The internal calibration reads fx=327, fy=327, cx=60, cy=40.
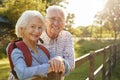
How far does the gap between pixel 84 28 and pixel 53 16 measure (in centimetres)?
10584

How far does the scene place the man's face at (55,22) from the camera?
2719mm

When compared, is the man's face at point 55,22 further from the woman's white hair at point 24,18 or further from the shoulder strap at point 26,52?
the shoulder strap at point 26,52

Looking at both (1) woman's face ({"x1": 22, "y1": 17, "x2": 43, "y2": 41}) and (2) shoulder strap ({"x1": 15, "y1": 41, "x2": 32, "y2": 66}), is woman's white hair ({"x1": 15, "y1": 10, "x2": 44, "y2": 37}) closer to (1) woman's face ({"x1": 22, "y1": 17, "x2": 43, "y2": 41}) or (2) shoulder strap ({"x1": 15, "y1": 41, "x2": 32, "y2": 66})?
(1) woman's face ({"x1": 22, "y1": 17, "x2": 43, "y2": 41})

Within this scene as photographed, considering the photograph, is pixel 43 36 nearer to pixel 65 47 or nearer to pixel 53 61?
pixel 65 47

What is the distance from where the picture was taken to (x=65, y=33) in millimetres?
2873

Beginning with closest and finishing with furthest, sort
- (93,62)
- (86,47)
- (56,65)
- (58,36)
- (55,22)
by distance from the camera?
(56,65), (55,22), (58,36), (93,62), (86,47)

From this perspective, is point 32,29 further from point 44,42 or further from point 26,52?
point 44,42

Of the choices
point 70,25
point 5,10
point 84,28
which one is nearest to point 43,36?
point 5,10

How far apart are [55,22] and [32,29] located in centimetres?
44

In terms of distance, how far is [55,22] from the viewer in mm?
2729

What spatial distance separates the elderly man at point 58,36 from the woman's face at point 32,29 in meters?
0.40

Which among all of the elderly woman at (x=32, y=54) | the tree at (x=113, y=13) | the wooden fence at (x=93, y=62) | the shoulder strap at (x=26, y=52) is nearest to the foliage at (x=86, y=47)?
the tree at (x=113, y=13)

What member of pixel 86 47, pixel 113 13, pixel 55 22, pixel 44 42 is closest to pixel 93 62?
pixel 44 42

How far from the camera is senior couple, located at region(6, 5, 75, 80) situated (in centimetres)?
214
